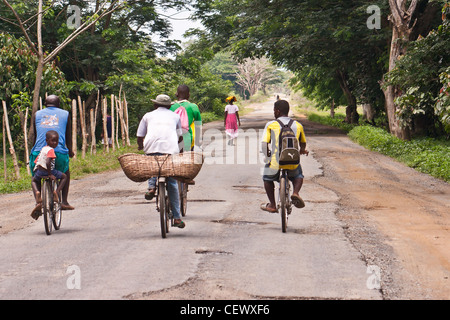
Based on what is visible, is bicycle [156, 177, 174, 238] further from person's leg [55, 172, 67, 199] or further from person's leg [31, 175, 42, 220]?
person's leg [31, 175, 42, 220]

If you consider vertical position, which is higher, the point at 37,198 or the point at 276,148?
the point at 276,148

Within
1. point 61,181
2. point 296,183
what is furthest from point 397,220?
point 61,181

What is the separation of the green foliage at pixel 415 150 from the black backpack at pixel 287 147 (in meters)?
7.73

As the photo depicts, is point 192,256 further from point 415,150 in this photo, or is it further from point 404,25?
point 404,25

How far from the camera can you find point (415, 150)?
1839cm

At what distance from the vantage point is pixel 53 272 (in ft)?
18.8

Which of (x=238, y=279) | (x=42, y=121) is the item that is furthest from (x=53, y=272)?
(x=42, y=121)

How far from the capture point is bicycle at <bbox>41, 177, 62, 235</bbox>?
7576 mm

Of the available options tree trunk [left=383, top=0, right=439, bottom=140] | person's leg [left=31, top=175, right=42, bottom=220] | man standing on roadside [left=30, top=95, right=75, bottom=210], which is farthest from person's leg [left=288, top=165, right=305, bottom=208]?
tree trunk [left=383, top=0, right=439, bottom=140]

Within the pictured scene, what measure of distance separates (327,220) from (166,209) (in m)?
2.69

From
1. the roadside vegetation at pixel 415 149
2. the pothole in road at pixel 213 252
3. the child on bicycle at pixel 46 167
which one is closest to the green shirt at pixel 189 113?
the child on bicycle at pixel 46 167

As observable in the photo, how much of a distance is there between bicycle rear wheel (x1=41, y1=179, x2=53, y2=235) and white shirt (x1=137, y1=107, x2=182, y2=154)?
55.7 inches

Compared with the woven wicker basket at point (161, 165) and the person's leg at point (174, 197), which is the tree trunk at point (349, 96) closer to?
the person's leg at point (174, 197)

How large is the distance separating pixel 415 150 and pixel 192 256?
13.8 m
